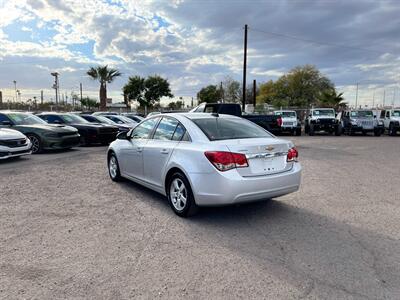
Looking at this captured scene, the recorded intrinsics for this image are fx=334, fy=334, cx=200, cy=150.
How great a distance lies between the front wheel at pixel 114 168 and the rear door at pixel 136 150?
12.5 inches

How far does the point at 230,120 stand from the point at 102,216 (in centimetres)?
259

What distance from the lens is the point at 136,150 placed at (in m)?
6.27

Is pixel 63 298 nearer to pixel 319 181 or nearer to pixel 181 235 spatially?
pixel 181 235

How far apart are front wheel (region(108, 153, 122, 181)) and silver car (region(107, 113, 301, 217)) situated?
129cm

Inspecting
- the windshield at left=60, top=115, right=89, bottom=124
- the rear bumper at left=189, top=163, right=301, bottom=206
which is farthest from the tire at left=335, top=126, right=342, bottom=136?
the rear bumper at left=189, top=163, right=301, bottom=206

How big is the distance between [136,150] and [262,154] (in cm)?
260

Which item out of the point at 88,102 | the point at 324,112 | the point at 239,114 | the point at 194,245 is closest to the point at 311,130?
the point at 324,112

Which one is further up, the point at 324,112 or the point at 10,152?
the point at 324,112

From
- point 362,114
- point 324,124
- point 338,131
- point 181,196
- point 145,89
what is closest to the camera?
point 181,196

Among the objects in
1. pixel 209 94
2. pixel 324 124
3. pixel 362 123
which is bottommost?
pixel 324 124

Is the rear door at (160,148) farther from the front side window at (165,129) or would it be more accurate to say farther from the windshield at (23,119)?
the windshield at (23,119)

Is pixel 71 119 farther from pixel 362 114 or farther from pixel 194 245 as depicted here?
pixel 362 114

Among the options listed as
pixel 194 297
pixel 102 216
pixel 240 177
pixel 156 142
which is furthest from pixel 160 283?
pixel 156 142

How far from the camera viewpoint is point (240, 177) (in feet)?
14.7
